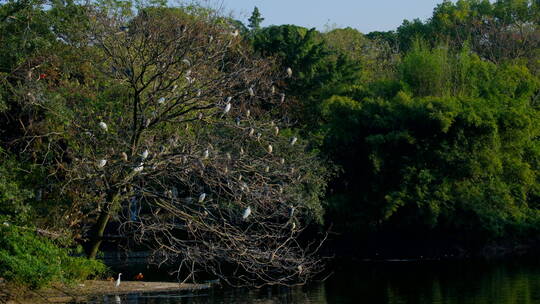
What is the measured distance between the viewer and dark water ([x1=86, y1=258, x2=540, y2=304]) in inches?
749

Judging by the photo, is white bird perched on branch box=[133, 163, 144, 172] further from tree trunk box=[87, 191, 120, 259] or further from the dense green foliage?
the dense green foliage

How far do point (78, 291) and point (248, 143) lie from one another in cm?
583

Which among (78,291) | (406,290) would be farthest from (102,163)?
(406,290)

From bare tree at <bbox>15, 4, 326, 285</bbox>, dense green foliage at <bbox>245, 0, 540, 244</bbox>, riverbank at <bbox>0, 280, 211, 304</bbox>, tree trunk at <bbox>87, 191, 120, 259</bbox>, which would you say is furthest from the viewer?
dense green foliage at <bbox>245, 0, 540, 244</bbox>

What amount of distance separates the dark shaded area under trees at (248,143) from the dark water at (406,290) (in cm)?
85

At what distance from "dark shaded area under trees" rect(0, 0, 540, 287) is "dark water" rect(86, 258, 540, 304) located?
2.77 feet

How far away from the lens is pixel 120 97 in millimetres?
23641

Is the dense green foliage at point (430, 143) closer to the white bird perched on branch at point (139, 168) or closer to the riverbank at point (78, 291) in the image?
the riverbank at point (78, 291)

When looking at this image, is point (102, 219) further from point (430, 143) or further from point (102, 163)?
point (430, 143)

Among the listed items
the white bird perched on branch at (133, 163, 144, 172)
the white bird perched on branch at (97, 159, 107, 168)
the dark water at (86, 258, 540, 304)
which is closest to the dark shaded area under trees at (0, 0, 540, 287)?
the white bird perched on branch at (133, 163, 144, 172)

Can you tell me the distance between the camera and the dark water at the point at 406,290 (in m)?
19.0

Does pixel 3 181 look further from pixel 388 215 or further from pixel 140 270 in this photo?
pixel 388 215

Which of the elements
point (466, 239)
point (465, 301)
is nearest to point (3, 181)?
point (465, 301)

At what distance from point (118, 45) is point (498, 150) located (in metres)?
18.5
